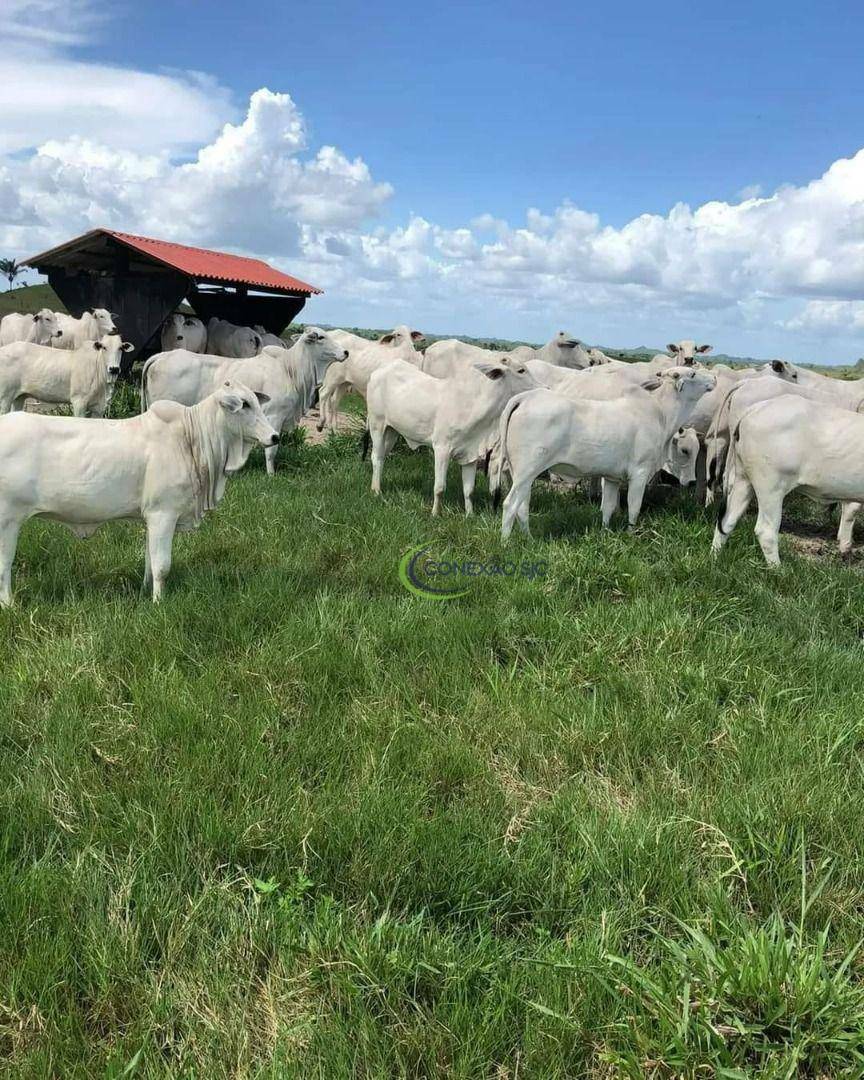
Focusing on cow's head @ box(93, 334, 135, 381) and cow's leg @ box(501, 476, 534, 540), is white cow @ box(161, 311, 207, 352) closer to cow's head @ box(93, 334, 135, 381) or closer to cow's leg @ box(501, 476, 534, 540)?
cow's head @ box(93, 334, 135, 381)

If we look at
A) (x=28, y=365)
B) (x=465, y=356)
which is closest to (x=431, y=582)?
(x=465, y=356)

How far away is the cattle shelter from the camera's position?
50.9 ft

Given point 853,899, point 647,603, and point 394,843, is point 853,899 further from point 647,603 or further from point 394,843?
point 647,603

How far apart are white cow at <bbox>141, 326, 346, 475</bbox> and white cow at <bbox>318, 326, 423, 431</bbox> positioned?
4.31 feet

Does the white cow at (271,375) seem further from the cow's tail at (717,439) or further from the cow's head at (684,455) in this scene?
the cow's tail at (717,439)

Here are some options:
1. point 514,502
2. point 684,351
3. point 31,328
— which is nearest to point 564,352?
point 684,351

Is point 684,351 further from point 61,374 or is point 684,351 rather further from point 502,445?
point 61,374

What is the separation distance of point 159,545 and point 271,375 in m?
5.60

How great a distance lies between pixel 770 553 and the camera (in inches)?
272

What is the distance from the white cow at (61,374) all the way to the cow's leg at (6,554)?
6856 mm

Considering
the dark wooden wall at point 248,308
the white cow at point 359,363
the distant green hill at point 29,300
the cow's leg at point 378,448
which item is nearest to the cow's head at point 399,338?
the white cow at point 359,363

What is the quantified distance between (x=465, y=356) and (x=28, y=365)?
6337 mm

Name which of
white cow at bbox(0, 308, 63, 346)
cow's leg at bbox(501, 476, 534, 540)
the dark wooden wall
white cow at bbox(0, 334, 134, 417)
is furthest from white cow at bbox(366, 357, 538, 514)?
the dark wooden wall

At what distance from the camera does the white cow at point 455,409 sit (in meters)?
8.50
